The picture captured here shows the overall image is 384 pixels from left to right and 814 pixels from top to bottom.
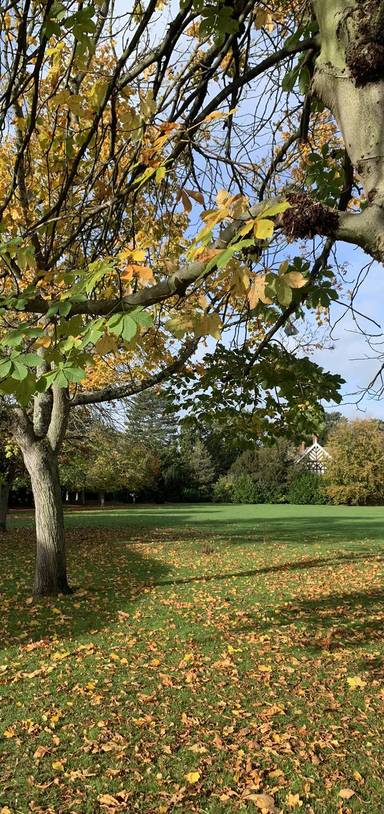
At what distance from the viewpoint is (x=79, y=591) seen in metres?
8.48

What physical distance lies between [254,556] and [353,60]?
40.1ft

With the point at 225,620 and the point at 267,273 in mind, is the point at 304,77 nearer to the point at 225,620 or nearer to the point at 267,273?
the point at 267,273

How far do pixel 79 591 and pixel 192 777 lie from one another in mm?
5660

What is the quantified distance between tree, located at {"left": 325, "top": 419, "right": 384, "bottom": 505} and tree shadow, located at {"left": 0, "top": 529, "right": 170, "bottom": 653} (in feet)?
89.7

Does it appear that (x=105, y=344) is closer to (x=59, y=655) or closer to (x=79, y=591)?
(x=59, y=655)

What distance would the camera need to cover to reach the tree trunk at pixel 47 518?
7863 millimetres

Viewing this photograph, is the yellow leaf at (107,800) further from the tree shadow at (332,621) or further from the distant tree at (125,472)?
the distant tree at (125,472)

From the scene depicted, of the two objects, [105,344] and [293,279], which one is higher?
[293,279]

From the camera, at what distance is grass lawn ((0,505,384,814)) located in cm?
307

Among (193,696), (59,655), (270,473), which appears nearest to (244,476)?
(270,473)

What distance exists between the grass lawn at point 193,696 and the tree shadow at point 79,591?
0.04 meters

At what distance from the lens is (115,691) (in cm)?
457

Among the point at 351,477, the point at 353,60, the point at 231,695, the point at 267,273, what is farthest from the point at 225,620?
the point at 351,477

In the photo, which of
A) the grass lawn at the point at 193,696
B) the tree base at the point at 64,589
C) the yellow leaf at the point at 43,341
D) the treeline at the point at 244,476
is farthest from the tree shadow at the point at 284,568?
the treeline at the point at 244,476
